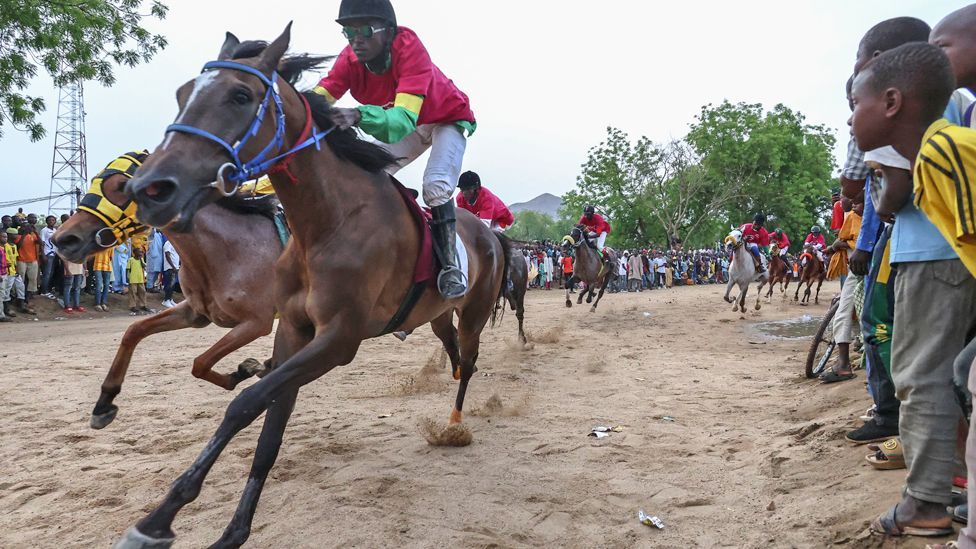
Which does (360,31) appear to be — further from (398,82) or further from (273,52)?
(273,52)

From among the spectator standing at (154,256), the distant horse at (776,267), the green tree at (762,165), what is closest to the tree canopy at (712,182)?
the green tree at (762,165)

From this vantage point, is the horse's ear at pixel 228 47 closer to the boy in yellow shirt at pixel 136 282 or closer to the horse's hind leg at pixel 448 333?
the horse's hind leg at pixel 448 333

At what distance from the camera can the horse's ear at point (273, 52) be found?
3.06 m

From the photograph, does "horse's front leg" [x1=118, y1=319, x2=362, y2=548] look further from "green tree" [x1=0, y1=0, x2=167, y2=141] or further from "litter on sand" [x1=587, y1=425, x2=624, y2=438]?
"green tree" [x1=0, y1=0, x2=167, y2=141]

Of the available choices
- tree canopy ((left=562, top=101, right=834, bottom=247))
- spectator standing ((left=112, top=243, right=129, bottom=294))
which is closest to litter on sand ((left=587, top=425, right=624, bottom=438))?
spectator standing ((left=112, top=243, right=129, bottom=294))

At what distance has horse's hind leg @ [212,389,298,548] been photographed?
9.88 feet

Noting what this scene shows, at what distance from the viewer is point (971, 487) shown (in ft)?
6.31

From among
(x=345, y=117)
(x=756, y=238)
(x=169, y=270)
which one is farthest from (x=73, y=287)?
(x=756, y=238)

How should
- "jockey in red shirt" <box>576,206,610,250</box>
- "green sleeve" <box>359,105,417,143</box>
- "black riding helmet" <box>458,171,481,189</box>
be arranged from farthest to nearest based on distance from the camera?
"jockey in red shirt" <box>576,206,610,250</box>, "black riding helmet" <box>458,171,481,189</box>, "green sleeve" <box>359,105,417,143</box>

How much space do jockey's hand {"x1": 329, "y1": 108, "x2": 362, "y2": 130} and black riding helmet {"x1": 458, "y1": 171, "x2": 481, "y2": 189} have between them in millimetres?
6058

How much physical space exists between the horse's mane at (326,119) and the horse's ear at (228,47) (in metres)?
0.04

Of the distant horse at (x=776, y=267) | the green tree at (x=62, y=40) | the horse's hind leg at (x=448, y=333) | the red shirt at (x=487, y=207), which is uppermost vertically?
the green tree at (x=62, y=40)

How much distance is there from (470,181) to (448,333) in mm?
3713

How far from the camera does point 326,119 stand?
355cm
